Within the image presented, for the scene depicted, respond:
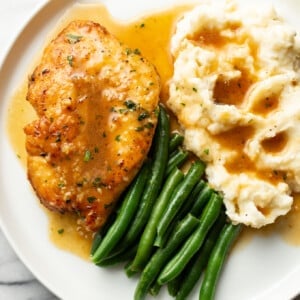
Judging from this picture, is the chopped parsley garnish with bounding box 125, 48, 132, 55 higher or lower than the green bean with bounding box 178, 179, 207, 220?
higher

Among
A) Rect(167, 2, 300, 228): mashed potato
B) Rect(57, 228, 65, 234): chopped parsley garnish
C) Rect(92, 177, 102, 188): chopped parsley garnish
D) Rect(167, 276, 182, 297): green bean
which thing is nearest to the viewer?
Rect(167, 2, 300, 228): mashed potato

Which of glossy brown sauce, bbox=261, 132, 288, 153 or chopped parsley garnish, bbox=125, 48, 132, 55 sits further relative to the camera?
chopped parsley garnish, bbox=125, 48, 132, 55

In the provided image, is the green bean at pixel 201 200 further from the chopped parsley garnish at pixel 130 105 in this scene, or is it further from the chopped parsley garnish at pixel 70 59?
the chopped parsley garnish at pixel 70 59

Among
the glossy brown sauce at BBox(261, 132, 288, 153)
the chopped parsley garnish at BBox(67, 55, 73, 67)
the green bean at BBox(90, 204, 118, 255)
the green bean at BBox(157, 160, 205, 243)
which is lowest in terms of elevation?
the green bean at BBox(90, 204, 118, 255)

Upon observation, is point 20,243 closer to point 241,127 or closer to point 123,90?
point 123,90

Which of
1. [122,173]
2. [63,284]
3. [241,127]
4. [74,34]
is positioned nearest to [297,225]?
[241,127]

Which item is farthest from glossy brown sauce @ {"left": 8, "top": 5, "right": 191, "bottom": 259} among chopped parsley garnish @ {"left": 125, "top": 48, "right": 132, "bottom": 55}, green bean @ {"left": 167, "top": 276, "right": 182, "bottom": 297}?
green bean @ {"left": 167, "top": 276, "right": 182, "bottom": 297}

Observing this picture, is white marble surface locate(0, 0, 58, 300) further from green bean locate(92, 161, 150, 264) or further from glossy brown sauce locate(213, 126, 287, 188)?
glossy brown sauce locate(213, 126, 287, 188)
